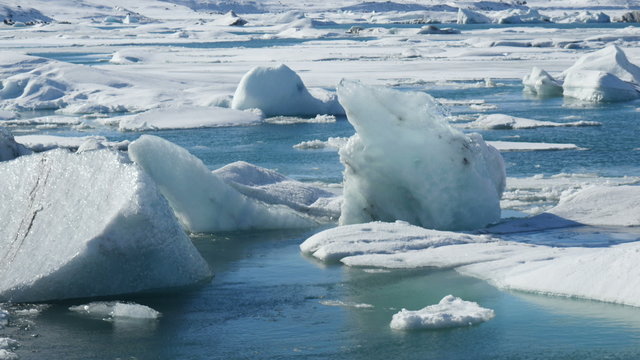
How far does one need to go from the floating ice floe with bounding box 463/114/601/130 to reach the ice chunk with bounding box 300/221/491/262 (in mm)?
8118

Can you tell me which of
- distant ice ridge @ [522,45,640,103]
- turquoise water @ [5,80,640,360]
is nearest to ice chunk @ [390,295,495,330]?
turquoise water @ [5,80,640,360]

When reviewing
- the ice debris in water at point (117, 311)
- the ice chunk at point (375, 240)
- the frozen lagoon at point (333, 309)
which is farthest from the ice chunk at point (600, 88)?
the ice debris in water at point (117, 311)

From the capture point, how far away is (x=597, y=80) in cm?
1969

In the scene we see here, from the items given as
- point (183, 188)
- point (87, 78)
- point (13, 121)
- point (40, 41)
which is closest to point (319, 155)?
point (183, 188)

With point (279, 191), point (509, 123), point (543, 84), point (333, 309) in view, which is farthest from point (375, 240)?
point (543, 84)

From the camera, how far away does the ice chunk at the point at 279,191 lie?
31.1ft

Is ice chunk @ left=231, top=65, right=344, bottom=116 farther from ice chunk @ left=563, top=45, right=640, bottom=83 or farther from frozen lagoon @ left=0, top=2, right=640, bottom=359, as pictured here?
ice chunk @ left=563, top=45, right=640, bottom=83

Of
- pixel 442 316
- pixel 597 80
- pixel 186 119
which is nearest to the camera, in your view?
pixel 442 316

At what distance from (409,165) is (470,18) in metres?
55.6

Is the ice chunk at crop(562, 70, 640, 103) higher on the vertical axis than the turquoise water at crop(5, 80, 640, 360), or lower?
lower

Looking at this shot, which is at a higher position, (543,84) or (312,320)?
(312,320)

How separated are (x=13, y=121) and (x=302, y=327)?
13.1 m

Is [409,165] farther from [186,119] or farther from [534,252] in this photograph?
[186,119]

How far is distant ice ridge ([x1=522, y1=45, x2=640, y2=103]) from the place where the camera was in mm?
19880
